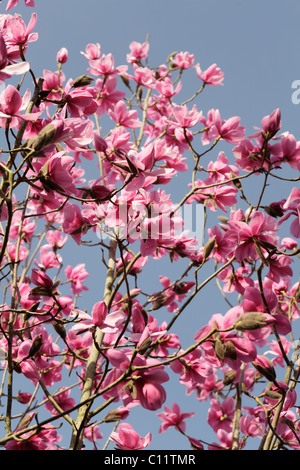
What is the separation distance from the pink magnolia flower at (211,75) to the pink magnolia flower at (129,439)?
239 centimetres

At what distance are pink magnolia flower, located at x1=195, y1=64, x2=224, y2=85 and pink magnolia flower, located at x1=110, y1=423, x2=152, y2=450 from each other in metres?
2.39

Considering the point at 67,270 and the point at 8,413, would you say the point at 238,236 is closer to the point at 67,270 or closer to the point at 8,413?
the point at 8,413

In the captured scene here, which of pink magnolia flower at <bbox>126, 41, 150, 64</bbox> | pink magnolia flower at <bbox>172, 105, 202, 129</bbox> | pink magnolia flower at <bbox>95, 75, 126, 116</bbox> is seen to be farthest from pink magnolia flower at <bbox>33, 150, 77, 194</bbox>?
pink magnolia flower at <bbox>126, 41, 150, 64</bbox>

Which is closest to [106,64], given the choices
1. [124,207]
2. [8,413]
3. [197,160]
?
[197,160]

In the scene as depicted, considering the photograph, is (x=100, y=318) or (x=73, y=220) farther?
(x=73, y=220)

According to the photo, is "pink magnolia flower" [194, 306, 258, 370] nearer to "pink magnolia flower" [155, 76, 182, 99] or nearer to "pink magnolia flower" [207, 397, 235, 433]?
"pink magnolia flower" [207, 397, 235, 433]

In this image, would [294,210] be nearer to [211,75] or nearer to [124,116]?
[124,116]

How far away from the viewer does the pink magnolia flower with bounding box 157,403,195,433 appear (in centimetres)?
242

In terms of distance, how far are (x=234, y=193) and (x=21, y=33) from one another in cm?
109

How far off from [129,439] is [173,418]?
111 centimetres

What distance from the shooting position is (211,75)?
2996 millimetres

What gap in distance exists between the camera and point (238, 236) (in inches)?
59.0
